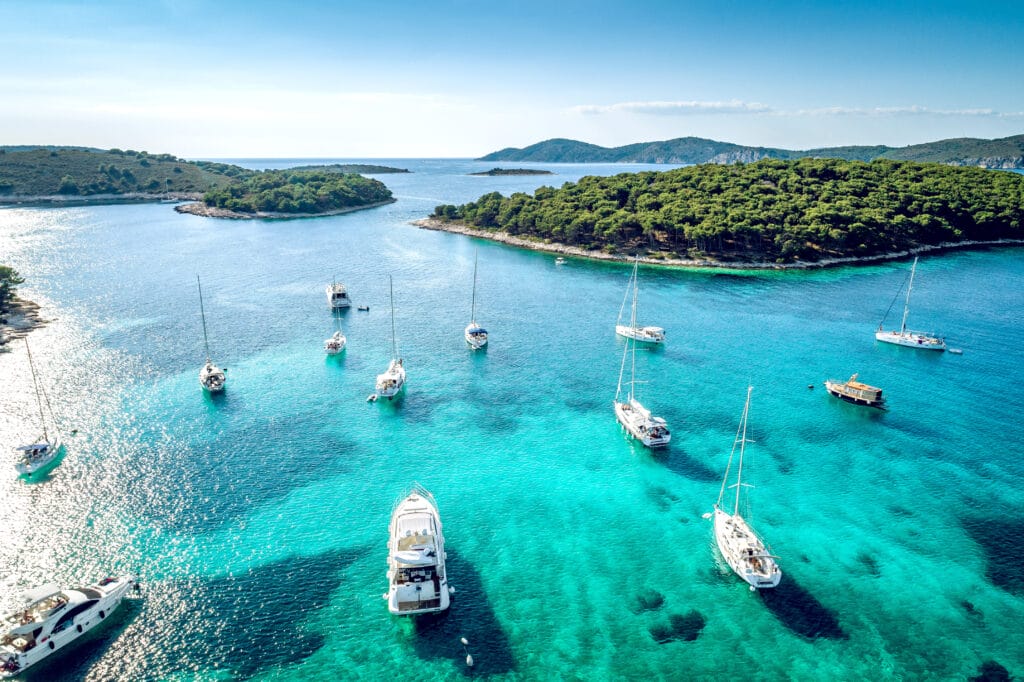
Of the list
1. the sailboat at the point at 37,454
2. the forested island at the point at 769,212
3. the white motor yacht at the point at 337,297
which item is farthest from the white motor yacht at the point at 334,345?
the forested island at the point at 769,212

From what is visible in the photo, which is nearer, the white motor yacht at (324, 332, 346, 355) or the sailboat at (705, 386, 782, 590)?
the sailboat at (705, 386, 782, 590)

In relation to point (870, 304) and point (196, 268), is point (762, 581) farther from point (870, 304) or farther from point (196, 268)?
point (196, 268)

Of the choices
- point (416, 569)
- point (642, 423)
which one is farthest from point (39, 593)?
point (642, 423)

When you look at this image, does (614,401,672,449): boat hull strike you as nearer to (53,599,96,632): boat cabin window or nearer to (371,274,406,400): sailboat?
(371,274,406,400): sailboat

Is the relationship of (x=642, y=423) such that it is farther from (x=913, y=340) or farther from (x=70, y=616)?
(x=913, y=340)

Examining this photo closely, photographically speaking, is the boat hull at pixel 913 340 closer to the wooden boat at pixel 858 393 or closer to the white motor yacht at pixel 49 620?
the wooden boat at pixel 858 393

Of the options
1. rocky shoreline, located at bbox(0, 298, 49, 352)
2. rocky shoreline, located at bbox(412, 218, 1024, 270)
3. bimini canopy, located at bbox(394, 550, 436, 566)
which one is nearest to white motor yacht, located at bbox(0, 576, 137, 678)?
bimini canopy, located at bbox(394, 550, 436, 566)
